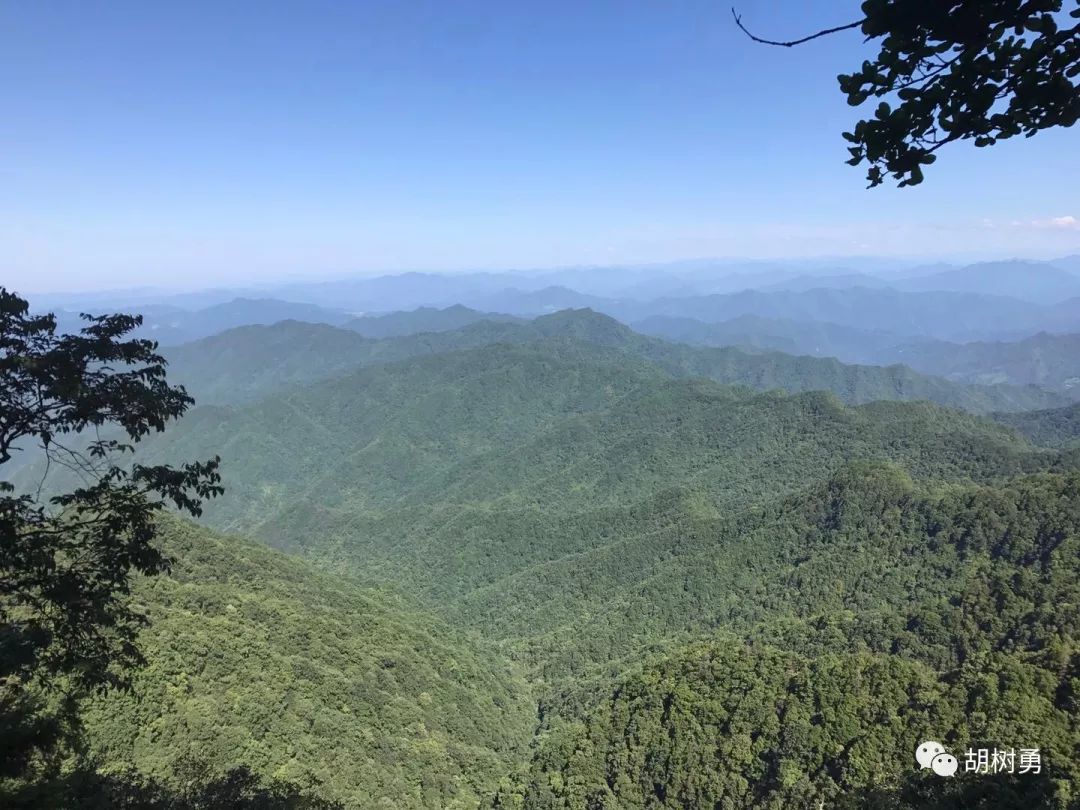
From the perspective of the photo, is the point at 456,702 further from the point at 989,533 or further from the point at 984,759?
the point at 989,533

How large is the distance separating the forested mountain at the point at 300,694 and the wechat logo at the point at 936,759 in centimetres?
2577

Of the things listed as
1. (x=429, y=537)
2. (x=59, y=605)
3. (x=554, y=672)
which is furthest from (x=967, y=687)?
(x=429, y=537)

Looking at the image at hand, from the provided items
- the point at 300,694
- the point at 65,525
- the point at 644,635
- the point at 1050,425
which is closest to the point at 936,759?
the point at 65,525

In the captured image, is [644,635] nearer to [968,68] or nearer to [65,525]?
[65,525]

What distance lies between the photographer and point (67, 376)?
788cm

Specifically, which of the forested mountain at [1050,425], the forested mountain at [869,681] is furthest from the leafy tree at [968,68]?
the forested mountain at [1050,425]

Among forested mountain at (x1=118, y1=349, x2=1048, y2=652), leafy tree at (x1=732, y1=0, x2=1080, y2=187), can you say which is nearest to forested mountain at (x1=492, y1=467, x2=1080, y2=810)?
leafy tree at (x1=732, y1=0, x2=1080, y2=187)

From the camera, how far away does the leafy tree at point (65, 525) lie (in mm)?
7281

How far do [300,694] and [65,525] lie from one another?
4056cm

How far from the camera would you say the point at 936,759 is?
18656 millimetres

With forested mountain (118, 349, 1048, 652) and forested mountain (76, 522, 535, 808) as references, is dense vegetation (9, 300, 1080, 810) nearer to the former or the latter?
forested mountain (76, 522, 535, 808)

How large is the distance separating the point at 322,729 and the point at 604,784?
2010 centimetres

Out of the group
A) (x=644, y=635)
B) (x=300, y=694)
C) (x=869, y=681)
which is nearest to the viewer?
(x=869, y=681)

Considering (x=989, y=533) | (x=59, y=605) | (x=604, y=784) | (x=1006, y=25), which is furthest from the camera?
(x=989, y=533)
